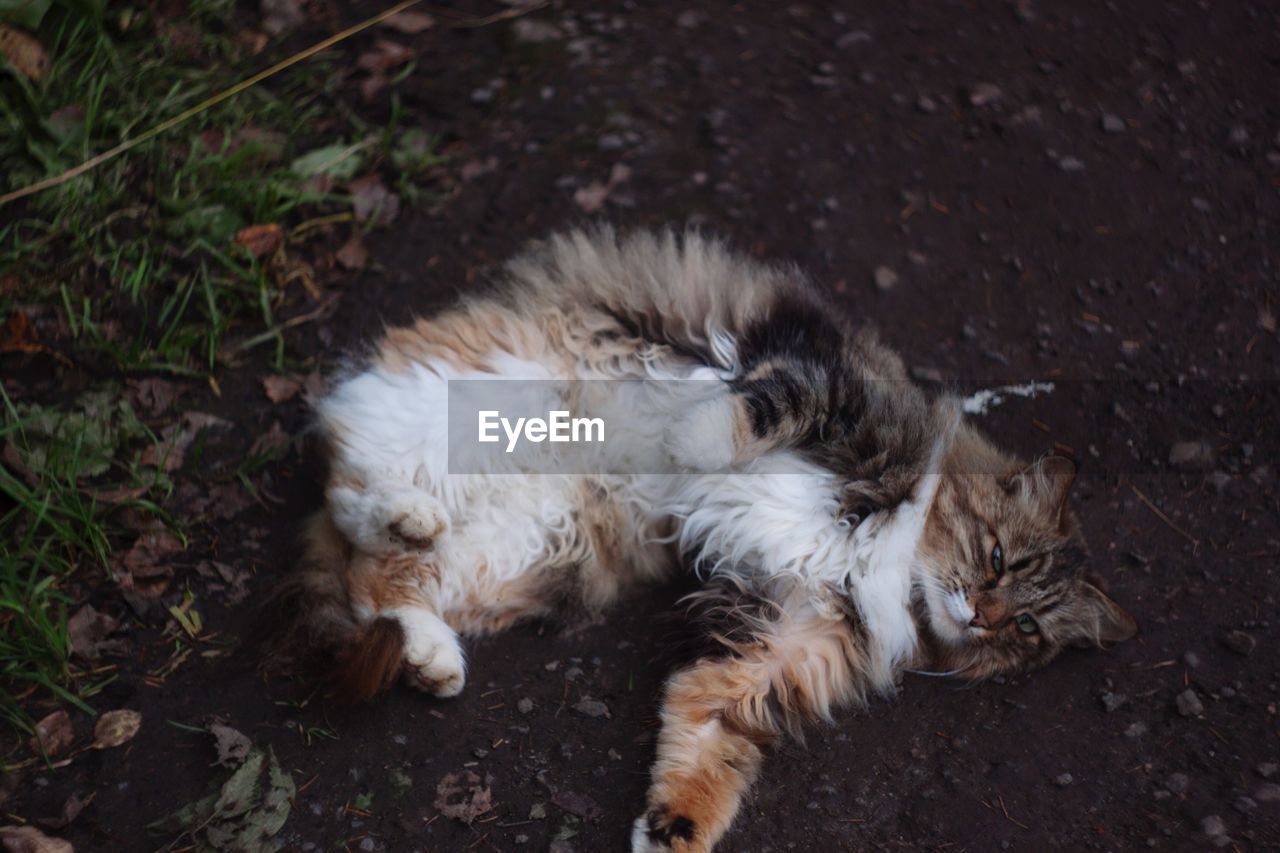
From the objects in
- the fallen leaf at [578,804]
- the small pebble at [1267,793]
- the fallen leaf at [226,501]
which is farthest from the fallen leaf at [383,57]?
the small pebble at [1267,793]

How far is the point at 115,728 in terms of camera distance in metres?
2.62

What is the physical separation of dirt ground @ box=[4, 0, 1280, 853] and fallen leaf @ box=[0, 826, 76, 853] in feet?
0.14

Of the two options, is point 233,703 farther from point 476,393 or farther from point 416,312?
point 416,312

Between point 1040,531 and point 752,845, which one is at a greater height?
point 1040,531

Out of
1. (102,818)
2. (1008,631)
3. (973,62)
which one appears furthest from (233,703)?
(973,62)

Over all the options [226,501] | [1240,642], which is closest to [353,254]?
[226,501]

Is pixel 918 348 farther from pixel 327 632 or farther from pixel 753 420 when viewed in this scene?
pixel 327 632

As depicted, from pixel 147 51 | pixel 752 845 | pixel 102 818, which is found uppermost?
pixel 147 51

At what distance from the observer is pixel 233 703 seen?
8.84ft

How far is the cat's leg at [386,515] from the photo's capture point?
269 cm

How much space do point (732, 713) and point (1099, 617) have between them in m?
1.13

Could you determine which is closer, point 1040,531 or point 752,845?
point 752,845

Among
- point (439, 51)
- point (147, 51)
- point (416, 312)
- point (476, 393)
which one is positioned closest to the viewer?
point (476, 393)

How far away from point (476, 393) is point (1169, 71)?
3.45 m
